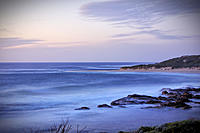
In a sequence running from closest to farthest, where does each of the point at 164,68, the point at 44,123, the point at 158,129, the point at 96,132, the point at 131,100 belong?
the point at 158,129
the point at 96,132
the point at 44,123
the point at 131,100
the point at 164,68

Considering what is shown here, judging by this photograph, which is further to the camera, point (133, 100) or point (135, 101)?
point (133, 100)

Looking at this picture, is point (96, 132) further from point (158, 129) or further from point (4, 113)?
point (4, 113)

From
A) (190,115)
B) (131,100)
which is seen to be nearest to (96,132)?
(190,115)

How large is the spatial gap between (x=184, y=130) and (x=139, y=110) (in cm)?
768

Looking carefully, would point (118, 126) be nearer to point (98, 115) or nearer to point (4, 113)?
point (98, 115)

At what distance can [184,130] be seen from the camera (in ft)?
15.6

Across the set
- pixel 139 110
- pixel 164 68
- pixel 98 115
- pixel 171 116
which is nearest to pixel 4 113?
pixel 98 115

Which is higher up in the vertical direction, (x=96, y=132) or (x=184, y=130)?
(x=184, y=130)

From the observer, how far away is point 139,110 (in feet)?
40.4

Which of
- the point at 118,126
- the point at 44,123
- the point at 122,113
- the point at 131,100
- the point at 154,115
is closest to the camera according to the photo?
the point at 118,126

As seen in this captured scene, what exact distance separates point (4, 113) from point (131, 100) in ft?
30.7

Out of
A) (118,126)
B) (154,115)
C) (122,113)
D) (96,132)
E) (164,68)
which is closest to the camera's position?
(96,132)

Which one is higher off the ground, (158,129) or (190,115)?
(158,129)

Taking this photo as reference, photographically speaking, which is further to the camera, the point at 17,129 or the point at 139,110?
the point at 139,110
